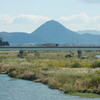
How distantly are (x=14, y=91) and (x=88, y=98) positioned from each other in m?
13.3

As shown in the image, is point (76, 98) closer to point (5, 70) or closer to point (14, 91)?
point (14, 91)

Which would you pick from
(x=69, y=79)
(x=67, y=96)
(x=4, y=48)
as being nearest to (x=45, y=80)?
(x=69, y=79)

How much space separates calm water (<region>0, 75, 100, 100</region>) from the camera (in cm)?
5311

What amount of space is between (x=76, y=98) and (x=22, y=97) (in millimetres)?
7095

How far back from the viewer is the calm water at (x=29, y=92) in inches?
2091

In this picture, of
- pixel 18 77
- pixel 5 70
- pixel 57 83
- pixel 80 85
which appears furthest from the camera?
pixel 5 70

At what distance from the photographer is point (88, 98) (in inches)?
2052

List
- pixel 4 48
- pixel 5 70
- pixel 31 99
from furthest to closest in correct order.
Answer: pixel 4 48, pixel 5 70, pixel 31 99

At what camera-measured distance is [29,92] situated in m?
59.0

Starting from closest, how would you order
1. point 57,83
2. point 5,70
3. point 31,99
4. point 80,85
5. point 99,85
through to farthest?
1. point 31,99
2. point 99,85
3. point 80,85
4. point 57,83
5. point 5,70

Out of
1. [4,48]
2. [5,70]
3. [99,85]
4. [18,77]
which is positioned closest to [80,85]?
[99,85]

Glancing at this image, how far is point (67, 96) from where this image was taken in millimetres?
54219

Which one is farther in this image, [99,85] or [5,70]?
[5,70]

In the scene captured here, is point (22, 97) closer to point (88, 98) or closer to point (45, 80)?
point (88, 98)
